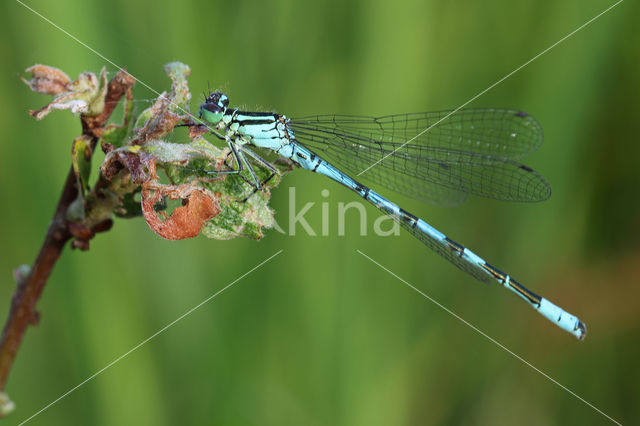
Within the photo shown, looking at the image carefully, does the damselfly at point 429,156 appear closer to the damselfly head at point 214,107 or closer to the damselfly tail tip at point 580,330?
the damselfly tail tip at point 580,330

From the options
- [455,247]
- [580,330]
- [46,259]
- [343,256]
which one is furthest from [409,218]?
[46,259]

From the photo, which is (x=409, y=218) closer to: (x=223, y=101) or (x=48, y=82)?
(x=223, y=101)

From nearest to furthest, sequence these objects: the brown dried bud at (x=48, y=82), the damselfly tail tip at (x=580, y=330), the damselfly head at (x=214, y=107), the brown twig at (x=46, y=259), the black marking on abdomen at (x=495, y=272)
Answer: the brown twig at (x=46, y=259) < the brown dried bud at (x=48, y=82) < the damselfly head at (x=214, y=107) < the damselfly tail tip at (x=580, y=330) < the black marking on abdomen at (x=495, y=272)

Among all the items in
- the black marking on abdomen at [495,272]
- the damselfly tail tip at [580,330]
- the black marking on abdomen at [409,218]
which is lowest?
the damselfly tail tip at [580,330]

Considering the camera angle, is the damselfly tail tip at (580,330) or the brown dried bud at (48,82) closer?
the brown dried bud at (48,82)

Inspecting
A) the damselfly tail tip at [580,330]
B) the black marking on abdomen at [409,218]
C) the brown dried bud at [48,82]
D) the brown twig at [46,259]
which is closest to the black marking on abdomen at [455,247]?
the black marking on abdomen at [409,218]

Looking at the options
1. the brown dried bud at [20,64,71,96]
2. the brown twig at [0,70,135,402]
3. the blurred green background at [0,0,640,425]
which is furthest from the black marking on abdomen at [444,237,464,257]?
the brown dried bud at [20,64,71,96]
